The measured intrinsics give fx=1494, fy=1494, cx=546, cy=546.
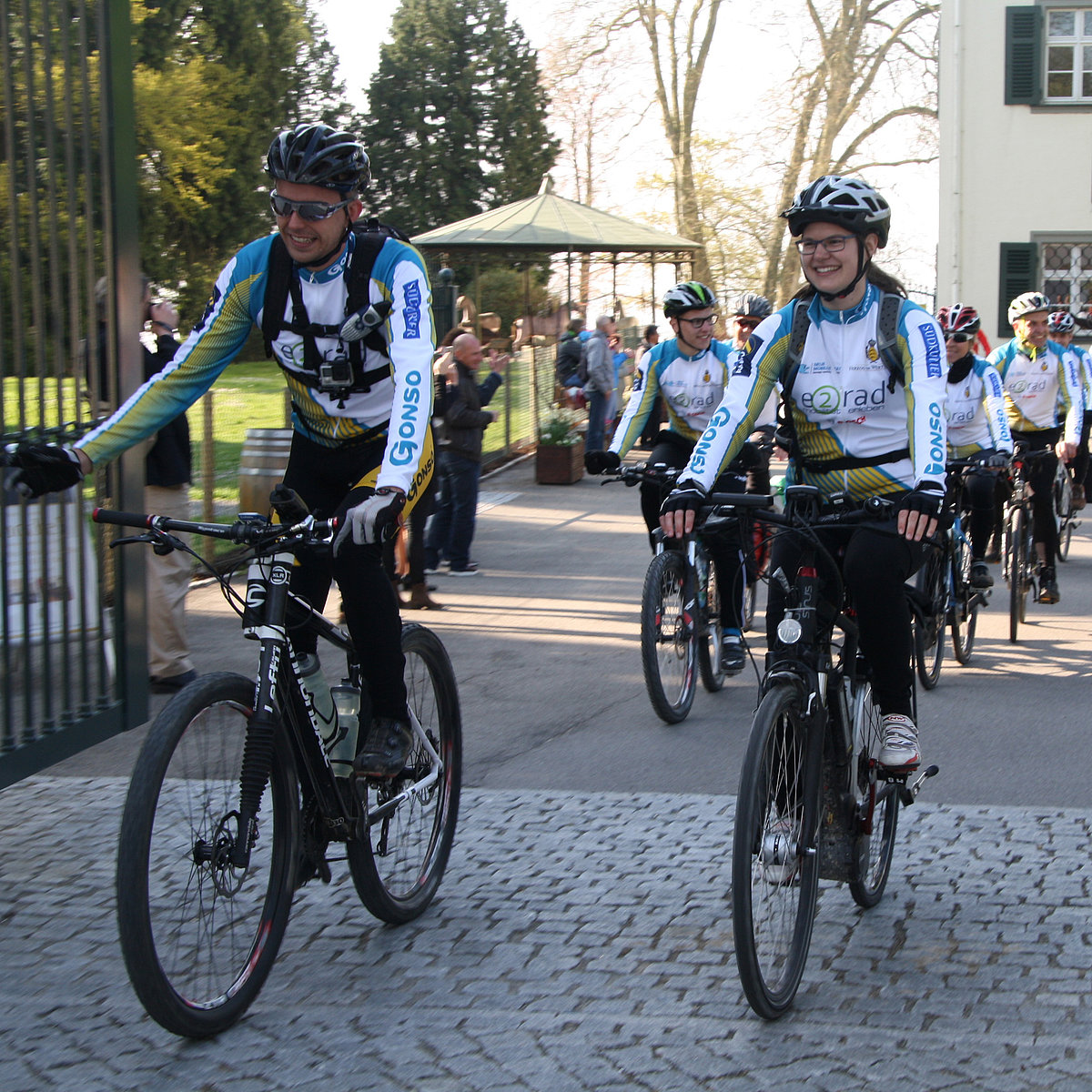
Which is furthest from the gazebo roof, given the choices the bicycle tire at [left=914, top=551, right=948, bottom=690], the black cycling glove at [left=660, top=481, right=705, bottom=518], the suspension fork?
the suspension fork

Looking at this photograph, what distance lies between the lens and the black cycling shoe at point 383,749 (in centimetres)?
405

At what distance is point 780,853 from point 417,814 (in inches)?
50.2

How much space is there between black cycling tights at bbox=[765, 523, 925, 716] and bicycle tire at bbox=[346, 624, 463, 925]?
1.05 m

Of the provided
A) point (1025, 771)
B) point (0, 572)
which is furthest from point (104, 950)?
point (1025, 771)

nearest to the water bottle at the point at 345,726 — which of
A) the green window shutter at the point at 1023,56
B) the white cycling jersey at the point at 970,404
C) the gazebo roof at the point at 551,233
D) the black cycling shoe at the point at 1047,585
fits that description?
the white cycling jersey at the point at 970,404

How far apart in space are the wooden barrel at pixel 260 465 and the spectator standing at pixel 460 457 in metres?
1.21

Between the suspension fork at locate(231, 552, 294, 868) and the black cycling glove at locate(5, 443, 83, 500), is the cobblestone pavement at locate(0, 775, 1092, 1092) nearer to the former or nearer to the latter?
the suspension fork at locate(231, 552, 294, 868)

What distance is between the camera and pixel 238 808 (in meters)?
3.54

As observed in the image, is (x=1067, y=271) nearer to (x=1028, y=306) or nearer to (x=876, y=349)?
(x=1028, y=306)

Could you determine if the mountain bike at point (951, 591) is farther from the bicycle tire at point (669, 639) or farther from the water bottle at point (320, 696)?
the water bottle at point (320, 696)

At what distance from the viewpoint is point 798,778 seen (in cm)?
375

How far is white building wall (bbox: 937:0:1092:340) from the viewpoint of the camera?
24.3 m

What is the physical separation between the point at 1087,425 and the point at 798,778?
848 cm

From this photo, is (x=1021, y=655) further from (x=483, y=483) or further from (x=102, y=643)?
(x=483, y=483)
